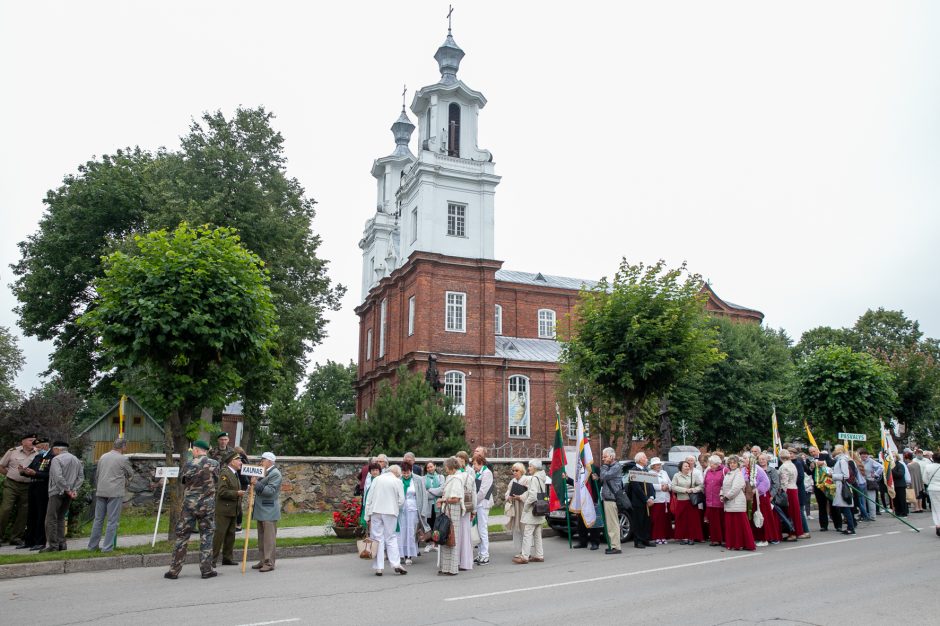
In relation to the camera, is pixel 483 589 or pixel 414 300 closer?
pixel 483 589

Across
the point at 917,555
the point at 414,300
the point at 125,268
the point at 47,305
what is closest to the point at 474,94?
the point at 414,300

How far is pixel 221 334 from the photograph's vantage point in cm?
1265

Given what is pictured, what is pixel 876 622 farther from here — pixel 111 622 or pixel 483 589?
pixel 111 622

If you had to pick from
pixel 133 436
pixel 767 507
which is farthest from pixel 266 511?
pixel 133 436

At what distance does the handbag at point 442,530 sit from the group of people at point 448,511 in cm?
2

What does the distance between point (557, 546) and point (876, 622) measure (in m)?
7.61

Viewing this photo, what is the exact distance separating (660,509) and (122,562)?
10079 mm

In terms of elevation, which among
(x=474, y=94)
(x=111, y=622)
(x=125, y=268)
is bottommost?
(x=111, y=622)

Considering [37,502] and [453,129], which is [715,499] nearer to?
[37,502]

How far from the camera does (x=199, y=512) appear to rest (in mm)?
10250

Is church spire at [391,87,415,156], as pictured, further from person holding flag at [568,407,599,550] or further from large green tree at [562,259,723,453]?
person holding flag at [568,407,599,550]

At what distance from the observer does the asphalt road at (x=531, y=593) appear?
7473 mm

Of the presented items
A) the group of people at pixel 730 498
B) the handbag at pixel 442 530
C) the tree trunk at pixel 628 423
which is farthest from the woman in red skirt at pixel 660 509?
the handbag at pixel 442 530

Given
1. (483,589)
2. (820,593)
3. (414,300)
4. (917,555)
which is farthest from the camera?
(414,300)
